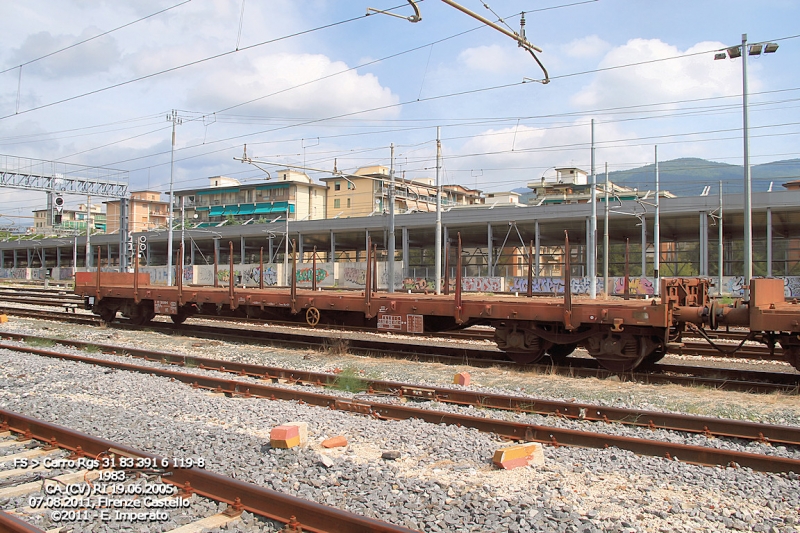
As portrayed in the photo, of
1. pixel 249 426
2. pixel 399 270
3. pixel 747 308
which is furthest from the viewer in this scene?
pixel 399 270

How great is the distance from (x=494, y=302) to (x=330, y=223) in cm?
3674

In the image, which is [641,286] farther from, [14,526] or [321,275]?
→ [14,526]

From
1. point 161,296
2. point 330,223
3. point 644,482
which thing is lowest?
point 644,482

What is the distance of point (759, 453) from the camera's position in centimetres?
647

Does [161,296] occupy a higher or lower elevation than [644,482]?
higher

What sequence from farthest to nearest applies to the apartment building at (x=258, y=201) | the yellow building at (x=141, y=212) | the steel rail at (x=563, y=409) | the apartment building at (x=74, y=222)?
the yellow building at (x=141, y=212) < the apartment building at (x=258, y=201) < the apartment building at (x=74, y=222) < the steel rail at (x=563, y=409)

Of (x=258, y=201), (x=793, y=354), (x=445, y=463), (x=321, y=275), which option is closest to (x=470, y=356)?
(x=793, y=354)

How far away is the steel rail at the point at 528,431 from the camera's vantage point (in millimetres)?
5971

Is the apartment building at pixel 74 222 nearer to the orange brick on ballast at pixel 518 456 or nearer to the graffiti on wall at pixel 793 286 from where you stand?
the orange brick on ballast at pixel 518 456

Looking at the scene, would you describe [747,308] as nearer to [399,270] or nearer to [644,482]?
[644,482]

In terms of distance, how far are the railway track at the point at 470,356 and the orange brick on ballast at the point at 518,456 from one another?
210 inches

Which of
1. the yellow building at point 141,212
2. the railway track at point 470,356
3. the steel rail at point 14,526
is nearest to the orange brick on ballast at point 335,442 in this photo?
the steel rail at point 14,526

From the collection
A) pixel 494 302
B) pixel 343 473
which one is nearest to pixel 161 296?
pixel 494 302

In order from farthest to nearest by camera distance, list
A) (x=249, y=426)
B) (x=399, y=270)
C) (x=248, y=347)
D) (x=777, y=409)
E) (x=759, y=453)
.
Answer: (x=399, y=270), (x=248, y=347), (x=777, y=409), (x=249, y=426), (x=759, y=453)
